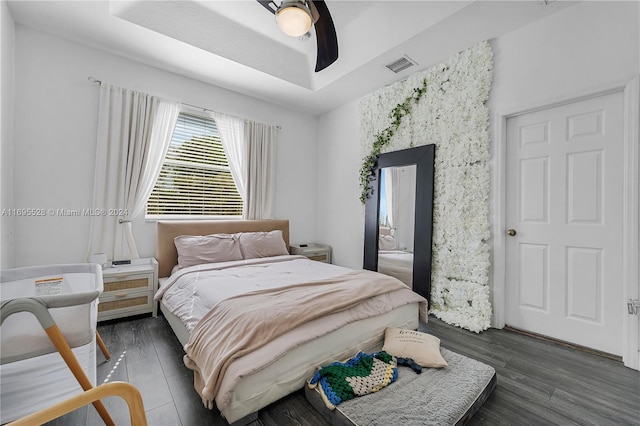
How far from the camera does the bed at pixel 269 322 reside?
1429mm

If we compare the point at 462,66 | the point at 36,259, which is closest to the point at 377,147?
the point at 462,66

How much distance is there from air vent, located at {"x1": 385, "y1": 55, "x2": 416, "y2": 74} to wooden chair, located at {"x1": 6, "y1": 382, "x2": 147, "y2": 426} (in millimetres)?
3531

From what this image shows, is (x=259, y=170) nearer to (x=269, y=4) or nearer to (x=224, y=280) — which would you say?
(x=224, y=280)

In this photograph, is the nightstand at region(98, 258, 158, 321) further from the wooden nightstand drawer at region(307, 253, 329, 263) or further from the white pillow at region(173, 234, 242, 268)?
the wooden nightstand drawer at region(307, 253, 329, 263)

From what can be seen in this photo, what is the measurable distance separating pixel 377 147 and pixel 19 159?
3.92 metres

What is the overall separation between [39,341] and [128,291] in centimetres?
191

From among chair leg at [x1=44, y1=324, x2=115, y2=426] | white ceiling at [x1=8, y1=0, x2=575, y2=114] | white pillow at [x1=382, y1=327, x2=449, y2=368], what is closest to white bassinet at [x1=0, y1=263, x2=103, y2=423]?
chair leg at [x1=44, y1=324, x2=115, y2=426]

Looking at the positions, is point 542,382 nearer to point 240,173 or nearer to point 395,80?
point 395,80

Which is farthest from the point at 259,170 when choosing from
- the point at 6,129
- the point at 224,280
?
the point at 6,129

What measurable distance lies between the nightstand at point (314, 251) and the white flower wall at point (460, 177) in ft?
5.92

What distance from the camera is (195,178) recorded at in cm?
370

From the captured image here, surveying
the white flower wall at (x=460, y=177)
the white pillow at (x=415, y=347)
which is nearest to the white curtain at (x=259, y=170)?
the white flower wall at (x=460, y=177)

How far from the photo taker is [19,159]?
2.60 meters

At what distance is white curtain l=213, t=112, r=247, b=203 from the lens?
383cm
